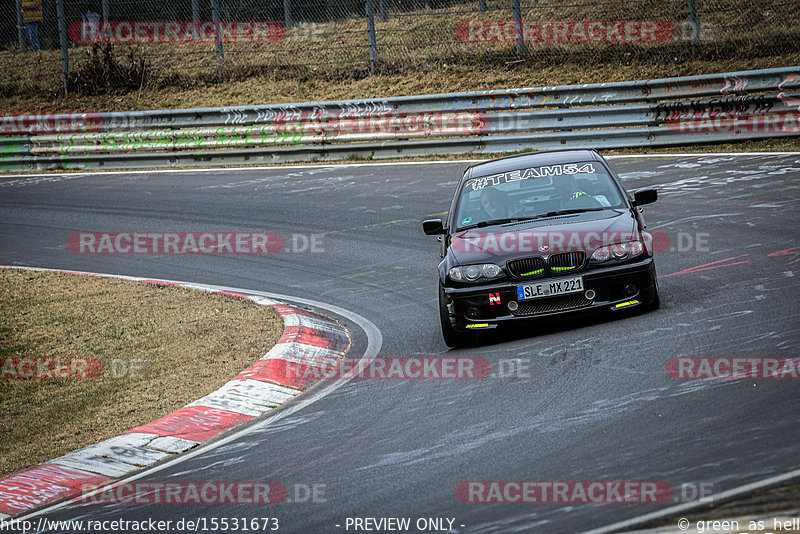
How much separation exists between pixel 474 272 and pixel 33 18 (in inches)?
875

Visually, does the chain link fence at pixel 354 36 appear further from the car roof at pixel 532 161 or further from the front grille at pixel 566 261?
the front grille at pixel 566 261

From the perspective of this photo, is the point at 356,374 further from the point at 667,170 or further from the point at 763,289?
the point at 667,170

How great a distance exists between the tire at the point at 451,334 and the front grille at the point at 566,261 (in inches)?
33.6

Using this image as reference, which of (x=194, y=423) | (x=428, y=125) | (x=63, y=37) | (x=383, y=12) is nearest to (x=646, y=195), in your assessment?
(x=194, y=423)

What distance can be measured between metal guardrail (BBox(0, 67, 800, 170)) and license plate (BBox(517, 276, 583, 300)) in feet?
29.2

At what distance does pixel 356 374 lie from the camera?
7.36 meters

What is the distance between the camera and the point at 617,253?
293 inches

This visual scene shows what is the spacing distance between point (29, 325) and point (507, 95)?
9.59 metres

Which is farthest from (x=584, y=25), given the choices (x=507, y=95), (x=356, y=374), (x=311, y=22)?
(x=356, y=374)

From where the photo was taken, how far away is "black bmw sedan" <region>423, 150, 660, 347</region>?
24.2 ft

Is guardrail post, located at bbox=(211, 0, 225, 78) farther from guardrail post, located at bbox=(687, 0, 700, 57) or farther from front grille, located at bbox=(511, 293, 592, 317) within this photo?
front grille, located at bbox=(511, 293, 592, 317)

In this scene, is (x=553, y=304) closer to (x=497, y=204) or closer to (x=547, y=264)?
(x=547, y=264)

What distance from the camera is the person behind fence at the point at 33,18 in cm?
2566

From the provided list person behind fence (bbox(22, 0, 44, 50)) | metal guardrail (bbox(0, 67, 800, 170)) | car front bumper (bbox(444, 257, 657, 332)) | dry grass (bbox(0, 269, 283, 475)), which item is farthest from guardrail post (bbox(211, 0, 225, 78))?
car front bumper (bbox(444, 257, 657, 332))
